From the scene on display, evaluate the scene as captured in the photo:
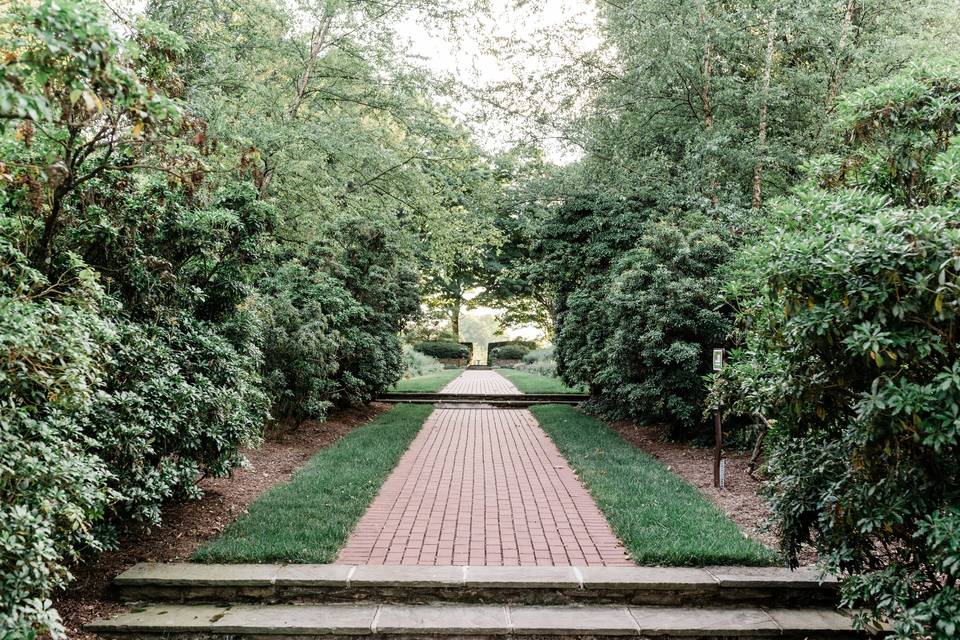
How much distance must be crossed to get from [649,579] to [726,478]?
12.0 ft

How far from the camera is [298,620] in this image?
13.2 feet

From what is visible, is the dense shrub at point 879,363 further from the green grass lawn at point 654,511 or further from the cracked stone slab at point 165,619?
the cracked stone slab at point 165,619

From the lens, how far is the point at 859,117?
4.11m

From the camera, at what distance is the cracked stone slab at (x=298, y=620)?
12.9 ft

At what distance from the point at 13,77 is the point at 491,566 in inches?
165

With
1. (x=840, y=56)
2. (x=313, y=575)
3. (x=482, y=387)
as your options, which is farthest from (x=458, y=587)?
(x=482, y=387)

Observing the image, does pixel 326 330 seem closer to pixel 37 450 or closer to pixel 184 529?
pixel 184 529

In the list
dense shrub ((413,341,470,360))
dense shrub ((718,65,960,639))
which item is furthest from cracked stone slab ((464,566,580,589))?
dense shrub ((413,341,470,360))

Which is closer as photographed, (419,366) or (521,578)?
(521,578)

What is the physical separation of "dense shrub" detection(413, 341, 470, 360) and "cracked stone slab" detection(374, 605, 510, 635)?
35255mm

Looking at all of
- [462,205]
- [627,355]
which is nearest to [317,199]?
[462,205]

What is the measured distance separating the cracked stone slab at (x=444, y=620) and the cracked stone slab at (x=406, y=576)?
16 centimetres

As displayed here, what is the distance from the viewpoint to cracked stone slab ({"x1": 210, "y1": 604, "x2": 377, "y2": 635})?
12.9ft

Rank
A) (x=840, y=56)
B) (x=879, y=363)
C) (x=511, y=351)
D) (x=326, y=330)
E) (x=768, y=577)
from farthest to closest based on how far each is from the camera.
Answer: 1. (x=511, y=351)
2. (x=326, y=330)
3. (x=840, y=56)
4. (x=768, y=577)
5. (x=879, y=363)
